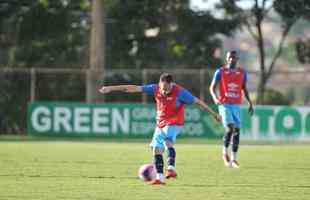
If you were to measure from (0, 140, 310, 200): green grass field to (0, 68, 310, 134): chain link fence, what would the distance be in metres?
10.2

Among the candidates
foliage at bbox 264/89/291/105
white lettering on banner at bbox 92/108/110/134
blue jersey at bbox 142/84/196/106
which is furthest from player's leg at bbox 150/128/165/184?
foliage at bbox 264/89/291/105

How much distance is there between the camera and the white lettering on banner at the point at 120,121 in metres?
32.1

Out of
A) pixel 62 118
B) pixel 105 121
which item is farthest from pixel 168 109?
pixel 62 118

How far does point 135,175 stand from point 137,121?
1562cm

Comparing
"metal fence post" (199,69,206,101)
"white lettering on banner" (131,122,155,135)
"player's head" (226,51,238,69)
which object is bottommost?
"white lettering on banner" (131,122,155,135)

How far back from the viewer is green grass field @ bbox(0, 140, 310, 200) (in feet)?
43.3

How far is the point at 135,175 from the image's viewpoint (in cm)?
1648

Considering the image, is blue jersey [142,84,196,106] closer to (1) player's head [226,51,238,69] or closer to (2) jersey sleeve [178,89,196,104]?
(2) jersey sleeve [178,89,196,104]

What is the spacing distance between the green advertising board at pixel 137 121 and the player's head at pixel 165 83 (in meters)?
15.9

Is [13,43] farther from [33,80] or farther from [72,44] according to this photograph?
[33,80]

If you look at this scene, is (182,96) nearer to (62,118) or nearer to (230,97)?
(230,97)

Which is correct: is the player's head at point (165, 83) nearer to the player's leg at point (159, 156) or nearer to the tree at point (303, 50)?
the player's leg at point (159, 156)

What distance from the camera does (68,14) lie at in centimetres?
4325

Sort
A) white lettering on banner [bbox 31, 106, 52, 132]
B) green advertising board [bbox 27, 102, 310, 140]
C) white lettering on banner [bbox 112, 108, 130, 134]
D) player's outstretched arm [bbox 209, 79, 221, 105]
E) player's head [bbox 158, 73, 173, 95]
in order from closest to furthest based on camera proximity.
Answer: player's head [bbox 158, 73, 173, 95]
player's outstretched arm [bbox 209, 79, 221, 105]
green advertising board [bbox 27, 102, 310, 140]
white lettering on banner [bbox 112, 108, 130, 134]
white lettering on banner [bbox 31, 106, 52, 132]
